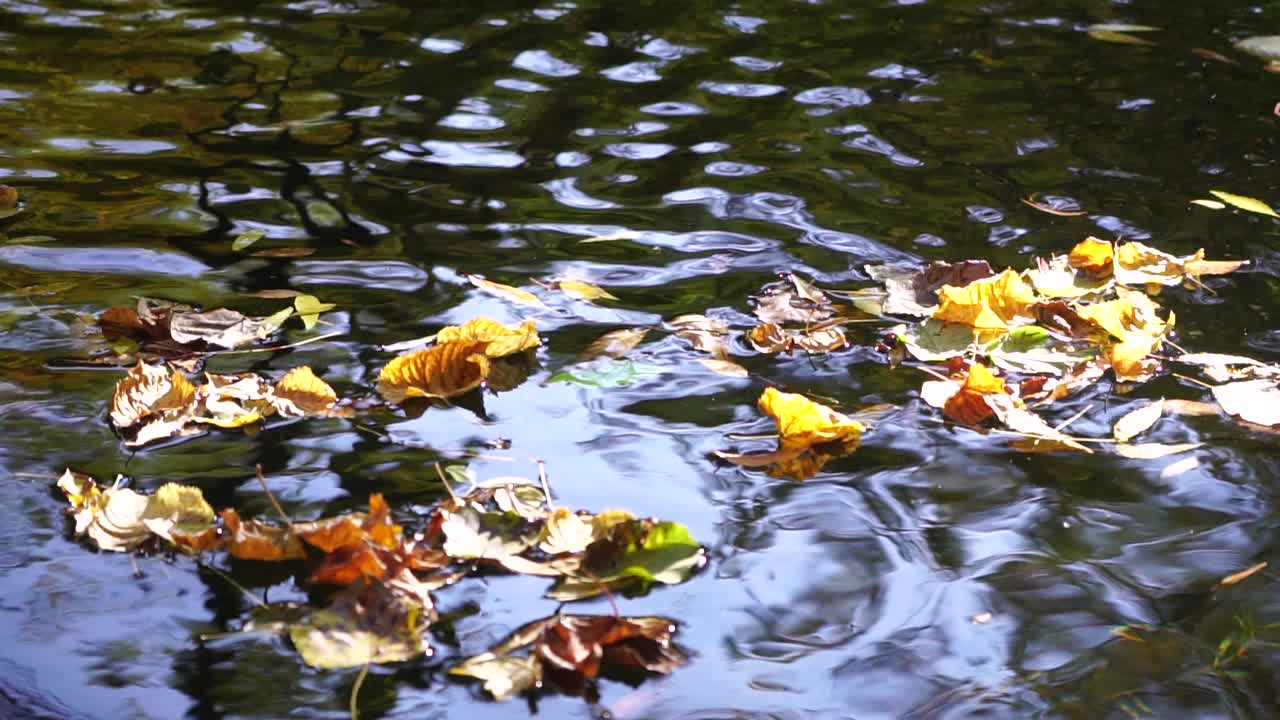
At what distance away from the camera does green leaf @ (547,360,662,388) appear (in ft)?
7.08

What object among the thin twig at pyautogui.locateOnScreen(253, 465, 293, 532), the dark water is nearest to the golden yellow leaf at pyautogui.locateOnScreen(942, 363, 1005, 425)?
the dark water

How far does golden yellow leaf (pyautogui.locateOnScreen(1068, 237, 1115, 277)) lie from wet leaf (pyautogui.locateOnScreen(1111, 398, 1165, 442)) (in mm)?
528

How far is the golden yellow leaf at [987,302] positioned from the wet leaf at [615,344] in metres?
0.55

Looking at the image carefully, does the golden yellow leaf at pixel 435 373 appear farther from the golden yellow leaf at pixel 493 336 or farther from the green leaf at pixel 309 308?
the green leaf at pixel 309 308

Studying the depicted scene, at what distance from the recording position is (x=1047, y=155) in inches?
127

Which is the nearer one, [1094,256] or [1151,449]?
[1151,449]

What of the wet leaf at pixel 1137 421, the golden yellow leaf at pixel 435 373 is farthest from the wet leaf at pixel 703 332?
the wet leaf at pixel 1137 421

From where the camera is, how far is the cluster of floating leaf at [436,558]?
1.51m

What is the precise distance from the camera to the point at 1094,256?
2562mm

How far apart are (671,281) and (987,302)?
0.62 metres

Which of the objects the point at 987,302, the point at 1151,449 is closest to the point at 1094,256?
the point at 987,302

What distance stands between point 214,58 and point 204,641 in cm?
269

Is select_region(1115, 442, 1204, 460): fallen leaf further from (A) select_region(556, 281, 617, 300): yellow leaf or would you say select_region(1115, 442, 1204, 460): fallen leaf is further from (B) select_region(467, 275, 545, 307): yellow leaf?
(B) select_region(467, 275, 545, 307): yellow leaf

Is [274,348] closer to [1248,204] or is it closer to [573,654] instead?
[573,654]
